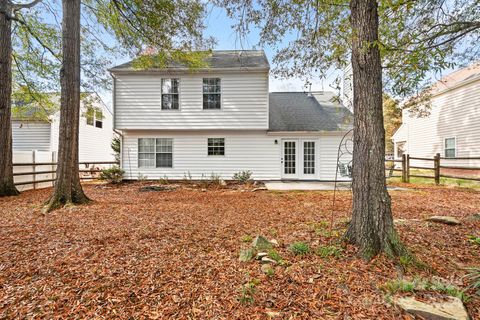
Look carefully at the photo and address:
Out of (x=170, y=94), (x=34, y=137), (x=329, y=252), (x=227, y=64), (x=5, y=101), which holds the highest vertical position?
(x=227, y=64)

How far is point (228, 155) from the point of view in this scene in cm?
1148

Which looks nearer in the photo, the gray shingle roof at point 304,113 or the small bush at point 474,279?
the small bush at point 474,279

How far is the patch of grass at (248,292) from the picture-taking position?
2102mm

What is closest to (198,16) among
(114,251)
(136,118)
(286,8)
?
(286,8)

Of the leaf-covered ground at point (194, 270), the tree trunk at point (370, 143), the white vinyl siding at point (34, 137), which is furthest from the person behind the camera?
the white vinyl siding at point (34, 137)

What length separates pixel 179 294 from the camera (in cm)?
220

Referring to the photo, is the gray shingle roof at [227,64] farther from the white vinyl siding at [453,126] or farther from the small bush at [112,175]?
the white vinyl siding at [453,126]

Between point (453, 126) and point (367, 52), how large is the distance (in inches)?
535

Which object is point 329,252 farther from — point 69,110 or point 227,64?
point 227,64

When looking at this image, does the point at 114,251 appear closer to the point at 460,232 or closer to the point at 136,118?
the point at 460,232

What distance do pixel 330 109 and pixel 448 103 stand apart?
6.36m

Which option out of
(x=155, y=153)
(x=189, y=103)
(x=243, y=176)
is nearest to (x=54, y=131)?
(x=155, y=153)

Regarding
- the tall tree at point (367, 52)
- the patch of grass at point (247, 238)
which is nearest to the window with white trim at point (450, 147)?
the tall tree at point (367, 52)

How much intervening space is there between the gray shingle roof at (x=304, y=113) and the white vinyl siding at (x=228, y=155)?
1.63 ft
